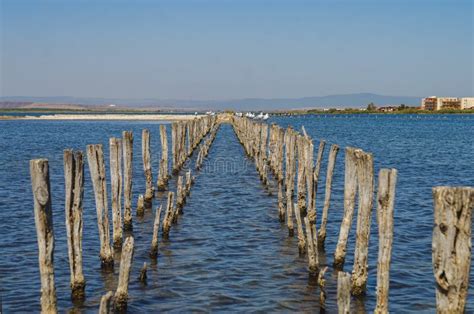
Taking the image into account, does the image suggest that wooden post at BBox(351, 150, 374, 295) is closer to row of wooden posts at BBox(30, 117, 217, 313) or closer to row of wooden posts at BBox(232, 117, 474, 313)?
row of wooden posts at BBox(232, 117, 474, 313)

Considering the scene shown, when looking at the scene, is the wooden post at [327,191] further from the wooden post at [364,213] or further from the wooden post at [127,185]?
the wooden post at [127,185]

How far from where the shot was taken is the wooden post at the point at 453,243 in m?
6.52

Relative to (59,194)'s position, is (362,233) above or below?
above

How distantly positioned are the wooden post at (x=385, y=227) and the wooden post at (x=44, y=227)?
4.32 metres

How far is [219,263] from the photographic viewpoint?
13570mm

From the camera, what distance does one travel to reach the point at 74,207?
10430mm

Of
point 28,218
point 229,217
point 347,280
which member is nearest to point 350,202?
point 347,280

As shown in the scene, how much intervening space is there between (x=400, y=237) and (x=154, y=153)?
28.9 m

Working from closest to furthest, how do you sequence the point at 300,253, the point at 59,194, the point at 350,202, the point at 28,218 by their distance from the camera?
1. the point at 350,202
2. the point at 300,253
3. the point at 28,218
4. the point at 59,194

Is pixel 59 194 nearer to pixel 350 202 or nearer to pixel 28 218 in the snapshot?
pixel 28 218

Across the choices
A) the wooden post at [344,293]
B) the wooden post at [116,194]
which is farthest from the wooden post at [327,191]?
the wooden post at [344,293]

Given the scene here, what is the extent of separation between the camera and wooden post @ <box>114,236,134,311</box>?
963cm

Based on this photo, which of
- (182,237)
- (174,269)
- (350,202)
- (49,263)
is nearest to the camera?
(49,263)

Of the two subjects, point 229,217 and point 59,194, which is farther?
point 59,194
